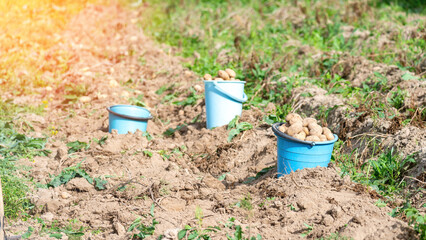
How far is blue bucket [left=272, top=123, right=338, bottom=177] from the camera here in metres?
3.25

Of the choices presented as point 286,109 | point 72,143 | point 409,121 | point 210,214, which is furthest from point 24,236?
point 409,121

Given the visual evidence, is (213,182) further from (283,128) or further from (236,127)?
(236,127)

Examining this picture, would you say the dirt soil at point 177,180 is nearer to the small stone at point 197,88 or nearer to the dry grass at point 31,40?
the small stone at point 197,88

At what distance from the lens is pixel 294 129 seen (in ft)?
10.8

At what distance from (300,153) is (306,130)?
0.20 m

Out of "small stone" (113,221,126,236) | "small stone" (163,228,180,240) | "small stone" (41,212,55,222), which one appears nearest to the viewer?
"small stone" (163,228,180,240)

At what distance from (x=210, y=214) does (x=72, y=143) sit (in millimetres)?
2040

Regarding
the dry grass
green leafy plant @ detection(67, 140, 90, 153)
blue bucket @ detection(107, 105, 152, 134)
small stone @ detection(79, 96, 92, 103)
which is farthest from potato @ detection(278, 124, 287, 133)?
the dry grass

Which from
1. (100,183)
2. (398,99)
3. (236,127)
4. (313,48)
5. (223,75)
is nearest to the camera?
(100,183)

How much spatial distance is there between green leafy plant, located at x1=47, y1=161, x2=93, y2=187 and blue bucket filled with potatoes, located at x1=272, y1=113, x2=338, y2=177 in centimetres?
165

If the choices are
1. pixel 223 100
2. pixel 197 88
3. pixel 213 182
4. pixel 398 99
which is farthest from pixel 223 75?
pixel 398 99

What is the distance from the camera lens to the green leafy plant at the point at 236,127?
442 centimetres

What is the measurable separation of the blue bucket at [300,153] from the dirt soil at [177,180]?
3.2 inches

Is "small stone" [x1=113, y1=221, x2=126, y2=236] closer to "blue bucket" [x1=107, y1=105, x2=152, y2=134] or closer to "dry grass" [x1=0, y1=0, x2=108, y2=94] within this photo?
"blue bucket" [x1=107, y1=105, x2=152, y2=134]
